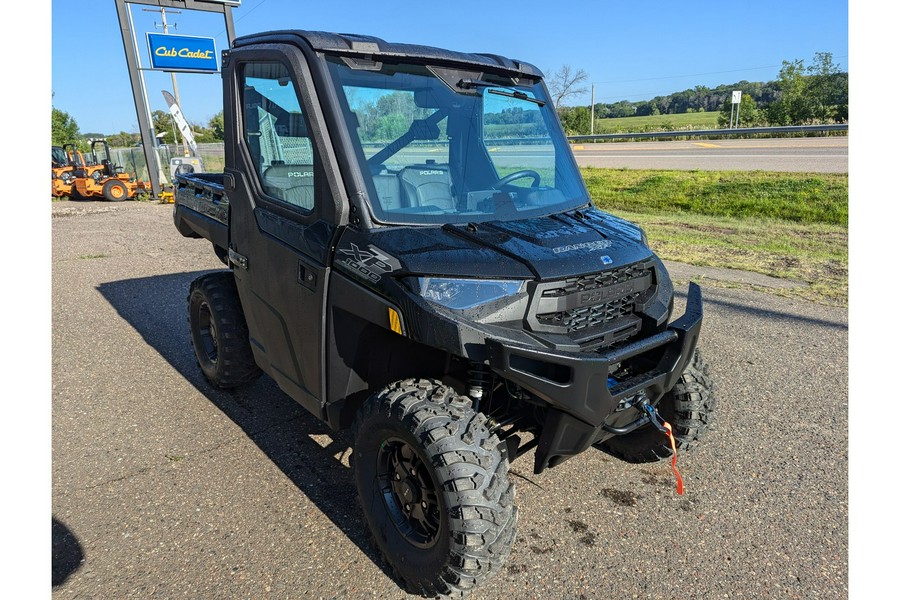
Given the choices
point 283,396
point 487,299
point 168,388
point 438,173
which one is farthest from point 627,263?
point 168,388

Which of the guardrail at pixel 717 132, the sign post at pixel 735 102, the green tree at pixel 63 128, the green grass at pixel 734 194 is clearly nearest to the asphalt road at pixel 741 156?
the guardrail at pixel 717 132

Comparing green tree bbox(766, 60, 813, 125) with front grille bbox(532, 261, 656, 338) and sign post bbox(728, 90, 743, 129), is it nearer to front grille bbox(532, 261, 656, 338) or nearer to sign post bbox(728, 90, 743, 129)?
sign post bbox(728, 90, 743, 129)

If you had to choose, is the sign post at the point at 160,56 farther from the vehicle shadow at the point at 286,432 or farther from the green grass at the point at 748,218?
the vehicle shadow at the point at 286,432

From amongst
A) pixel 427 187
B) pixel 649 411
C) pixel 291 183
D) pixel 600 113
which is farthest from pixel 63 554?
pixel 600 113

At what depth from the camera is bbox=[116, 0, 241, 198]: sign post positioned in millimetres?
16500

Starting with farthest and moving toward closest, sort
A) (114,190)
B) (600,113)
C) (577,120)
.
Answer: (600,113) → (577,120) → (114,190)

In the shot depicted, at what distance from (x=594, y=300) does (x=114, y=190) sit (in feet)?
64.5

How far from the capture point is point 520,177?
318cm

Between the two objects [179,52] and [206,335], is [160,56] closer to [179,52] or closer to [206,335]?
[179,52]

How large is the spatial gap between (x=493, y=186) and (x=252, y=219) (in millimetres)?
1347

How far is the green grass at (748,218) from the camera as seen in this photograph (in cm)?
812

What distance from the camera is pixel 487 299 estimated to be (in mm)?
2352

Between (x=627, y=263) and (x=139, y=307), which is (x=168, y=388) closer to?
(x=139, y=307)

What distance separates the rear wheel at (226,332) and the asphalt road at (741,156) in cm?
1677
